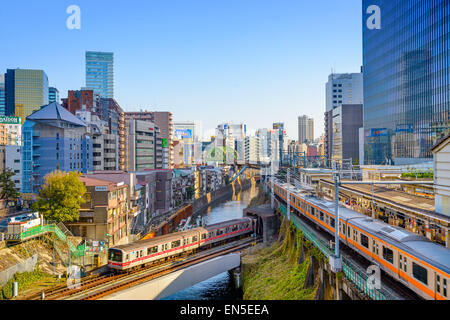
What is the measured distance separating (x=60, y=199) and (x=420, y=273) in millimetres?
21559

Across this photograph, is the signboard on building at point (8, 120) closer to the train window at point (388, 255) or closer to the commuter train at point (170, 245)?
the commuter train at point (170, 245)

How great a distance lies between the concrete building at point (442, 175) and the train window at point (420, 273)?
13.5 ft

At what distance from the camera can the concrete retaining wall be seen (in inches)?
648

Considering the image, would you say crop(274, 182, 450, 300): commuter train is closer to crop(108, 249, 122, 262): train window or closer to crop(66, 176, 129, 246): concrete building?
crop(108, 249, 122, 262): train window

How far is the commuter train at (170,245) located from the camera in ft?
64.8

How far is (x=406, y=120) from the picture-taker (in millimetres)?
41281

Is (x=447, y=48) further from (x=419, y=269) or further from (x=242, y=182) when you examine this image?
(x=242, y=182)

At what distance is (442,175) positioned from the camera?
13555 millimetres

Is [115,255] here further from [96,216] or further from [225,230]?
[225,230]

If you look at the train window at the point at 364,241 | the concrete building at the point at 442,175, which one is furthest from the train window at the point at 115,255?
the concrete building at the point at 442,175

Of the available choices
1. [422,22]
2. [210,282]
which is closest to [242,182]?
[422,22]

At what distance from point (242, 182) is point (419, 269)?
91437mm

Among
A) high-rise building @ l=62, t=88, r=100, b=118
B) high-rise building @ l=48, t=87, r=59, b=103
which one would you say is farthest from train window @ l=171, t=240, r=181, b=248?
high-rise building @ l=48, t=87, r=59, b=103

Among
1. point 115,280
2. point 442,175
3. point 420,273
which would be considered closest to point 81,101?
point 115,280
